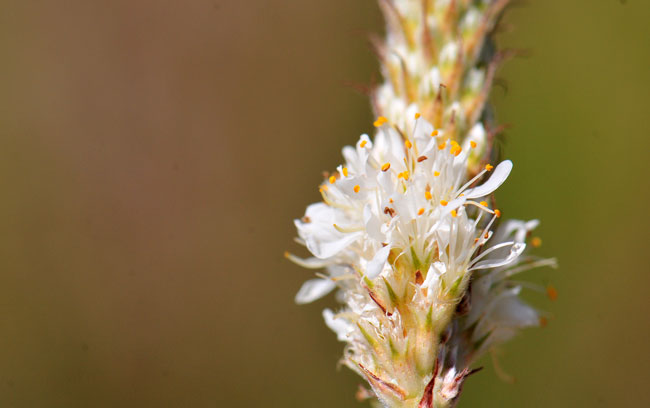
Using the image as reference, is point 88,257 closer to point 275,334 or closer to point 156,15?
point 275,334

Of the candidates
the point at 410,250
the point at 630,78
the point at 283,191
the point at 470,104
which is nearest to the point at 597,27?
the point at 630,78

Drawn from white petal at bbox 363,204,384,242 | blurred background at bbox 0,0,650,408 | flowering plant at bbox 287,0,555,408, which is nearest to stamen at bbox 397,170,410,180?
flowering plant at bbox 287,0,555,408

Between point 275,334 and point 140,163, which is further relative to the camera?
point 140,163

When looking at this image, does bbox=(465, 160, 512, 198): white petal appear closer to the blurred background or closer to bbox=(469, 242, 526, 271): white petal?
bbox=(469, 242, 526, 271): white petal

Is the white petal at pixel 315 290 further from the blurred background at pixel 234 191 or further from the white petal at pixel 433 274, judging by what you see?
the blurred background at pixel 234 191

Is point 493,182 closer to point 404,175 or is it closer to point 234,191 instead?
point 404,175

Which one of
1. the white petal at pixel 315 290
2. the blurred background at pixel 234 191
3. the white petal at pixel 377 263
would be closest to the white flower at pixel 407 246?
the white petal at pixel 377 263
